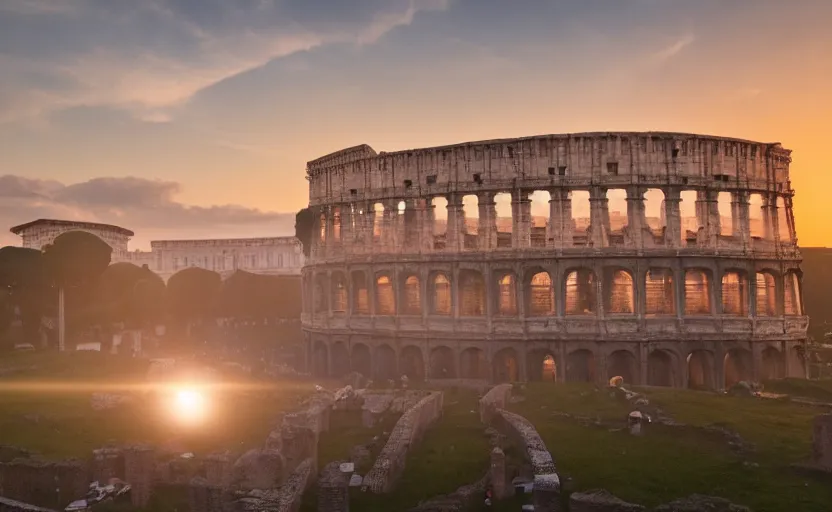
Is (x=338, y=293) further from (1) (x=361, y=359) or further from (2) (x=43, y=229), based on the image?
(2) (x=43, y=229)

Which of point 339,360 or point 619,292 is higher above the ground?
point 619,292

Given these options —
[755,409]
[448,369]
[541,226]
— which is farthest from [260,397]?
[755,409]

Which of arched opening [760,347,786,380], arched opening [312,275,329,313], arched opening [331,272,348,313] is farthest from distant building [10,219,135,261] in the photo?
arched opening [760,347,786,380]

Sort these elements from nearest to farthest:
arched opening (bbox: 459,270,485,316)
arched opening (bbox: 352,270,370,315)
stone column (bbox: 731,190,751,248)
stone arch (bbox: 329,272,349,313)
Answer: stone column (bbox: 731,190,751,248)
arched opening (bbox: 459,270,485,316)
arched opening (bbox: 352,270,370,315)
stone arch (bbox: 329,272,349,313)

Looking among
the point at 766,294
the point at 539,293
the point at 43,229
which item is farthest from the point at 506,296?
the point at 43,229

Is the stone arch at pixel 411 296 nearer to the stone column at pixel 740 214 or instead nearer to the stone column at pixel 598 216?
the stone column at pixel 598 216

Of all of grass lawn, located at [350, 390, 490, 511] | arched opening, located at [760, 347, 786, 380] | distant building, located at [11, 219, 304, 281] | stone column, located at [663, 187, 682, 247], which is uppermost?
distant building, located at [11, 219, 304, 281]

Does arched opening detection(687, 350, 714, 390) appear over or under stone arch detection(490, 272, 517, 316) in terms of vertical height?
under

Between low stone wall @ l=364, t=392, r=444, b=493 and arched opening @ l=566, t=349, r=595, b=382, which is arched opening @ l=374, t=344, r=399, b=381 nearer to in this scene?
arched opening @ l=566, t=349, r=595, b=382
